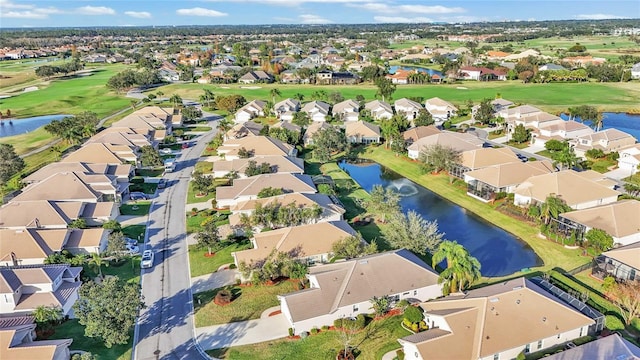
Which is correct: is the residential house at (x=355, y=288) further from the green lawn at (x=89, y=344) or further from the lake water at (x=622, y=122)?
the lake water at (x=622, y=122)

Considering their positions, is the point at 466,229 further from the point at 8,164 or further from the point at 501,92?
the point at 501,92

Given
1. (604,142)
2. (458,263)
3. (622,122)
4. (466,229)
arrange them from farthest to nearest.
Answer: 1. (622,122)
2. (604,142)
3. (466,229)
4. (458,263)

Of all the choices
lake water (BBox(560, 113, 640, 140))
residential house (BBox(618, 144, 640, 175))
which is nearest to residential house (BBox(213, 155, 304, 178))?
residential house (BBox(618, 144, 640, 175))

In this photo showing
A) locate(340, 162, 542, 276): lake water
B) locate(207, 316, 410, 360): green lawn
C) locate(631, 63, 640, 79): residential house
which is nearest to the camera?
locate(207, 316, 410, 360): green lawn

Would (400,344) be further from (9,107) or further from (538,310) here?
(9,107)

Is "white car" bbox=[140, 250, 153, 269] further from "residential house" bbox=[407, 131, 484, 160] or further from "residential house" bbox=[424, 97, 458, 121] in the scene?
"residential house" bbox=[424, 97, 458, 121]

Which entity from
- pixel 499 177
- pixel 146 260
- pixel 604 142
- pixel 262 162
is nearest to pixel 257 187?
pixel 262 162
